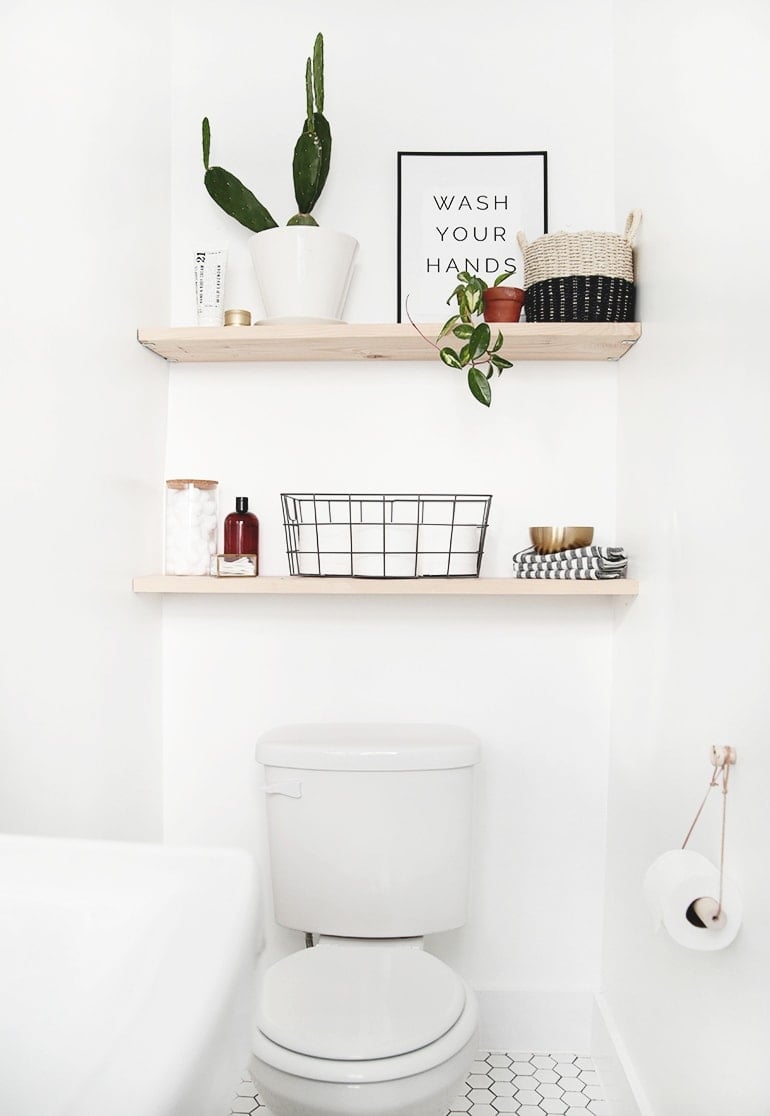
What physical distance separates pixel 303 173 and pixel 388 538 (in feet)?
2.41

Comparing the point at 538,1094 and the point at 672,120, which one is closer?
the point at 672,120

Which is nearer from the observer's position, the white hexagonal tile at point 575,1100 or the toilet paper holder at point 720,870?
the toilet paper holder at point 720,870

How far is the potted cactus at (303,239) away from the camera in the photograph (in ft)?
6.08

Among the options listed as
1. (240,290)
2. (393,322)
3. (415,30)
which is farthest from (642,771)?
(415,30)

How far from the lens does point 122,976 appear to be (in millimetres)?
665

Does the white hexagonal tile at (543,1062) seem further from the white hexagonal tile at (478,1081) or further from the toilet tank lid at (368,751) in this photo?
the toilet tank lid at (368,751)

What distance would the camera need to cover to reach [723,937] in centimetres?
123

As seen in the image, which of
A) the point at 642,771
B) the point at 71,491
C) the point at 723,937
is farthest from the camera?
the point at 642,771

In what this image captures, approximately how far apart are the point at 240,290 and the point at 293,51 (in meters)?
0.50

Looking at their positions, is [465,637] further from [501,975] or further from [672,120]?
[672,120]

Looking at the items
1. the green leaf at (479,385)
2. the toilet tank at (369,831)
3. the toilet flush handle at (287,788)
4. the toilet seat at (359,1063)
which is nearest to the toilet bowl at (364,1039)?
the toilet seat at (359,1063)

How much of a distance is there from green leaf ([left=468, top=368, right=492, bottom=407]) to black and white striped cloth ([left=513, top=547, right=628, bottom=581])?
1.05 feet

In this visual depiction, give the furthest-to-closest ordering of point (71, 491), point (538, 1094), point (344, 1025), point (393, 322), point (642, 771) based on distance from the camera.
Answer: point (393, 322) < point (538, 1094) < point (642, 771) < point (71, 491) < point (344, 1025)

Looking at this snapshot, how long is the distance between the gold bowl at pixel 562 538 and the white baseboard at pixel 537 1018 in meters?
0.94
